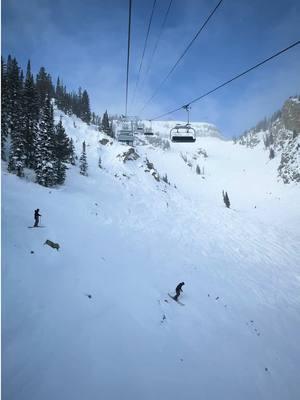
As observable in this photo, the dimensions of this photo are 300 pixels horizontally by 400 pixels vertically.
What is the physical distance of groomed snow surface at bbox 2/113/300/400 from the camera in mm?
9234

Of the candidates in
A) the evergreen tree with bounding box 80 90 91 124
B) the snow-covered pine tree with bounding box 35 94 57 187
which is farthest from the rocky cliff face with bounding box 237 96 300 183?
the snow-covered pine tree with bounding box 35 94 57 187

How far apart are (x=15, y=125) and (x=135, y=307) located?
108ft

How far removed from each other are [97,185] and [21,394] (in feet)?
126

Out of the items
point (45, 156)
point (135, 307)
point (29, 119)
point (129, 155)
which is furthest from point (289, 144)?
point (135, 307)

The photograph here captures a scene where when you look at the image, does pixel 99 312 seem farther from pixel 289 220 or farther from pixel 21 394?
pixel 289 220

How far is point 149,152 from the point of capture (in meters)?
140

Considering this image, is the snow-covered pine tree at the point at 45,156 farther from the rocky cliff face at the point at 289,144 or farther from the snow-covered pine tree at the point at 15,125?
the rocky cliff face at the point at 289,144

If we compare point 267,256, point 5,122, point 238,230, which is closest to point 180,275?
point 267,256

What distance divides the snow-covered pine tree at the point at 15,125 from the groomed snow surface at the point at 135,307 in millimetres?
2082

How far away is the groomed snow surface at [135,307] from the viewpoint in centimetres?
923

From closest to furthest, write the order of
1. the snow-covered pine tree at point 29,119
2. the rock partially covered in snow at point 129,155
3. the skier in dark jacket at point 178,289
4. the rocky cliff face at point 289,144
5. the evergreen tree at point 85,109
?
the skier in dark jacket at point 178,289 → the snow-covered pine tree at point 29,119 → the rock partially covered in snow at point 129,155 → the evergreen tree at point 85,109 → the rocky cliff face at point 289,144

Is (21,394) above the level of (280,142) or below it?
below

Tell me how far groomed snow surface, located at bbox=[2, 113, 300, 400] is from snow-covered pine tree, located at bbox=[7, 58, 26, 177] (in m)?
2.08

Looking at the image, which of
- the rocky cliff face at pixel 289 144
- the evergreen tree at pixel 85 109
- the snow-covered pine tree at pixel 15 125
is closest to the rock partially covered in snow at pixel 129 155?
the snow-covered pine tree at pixel 15 125
